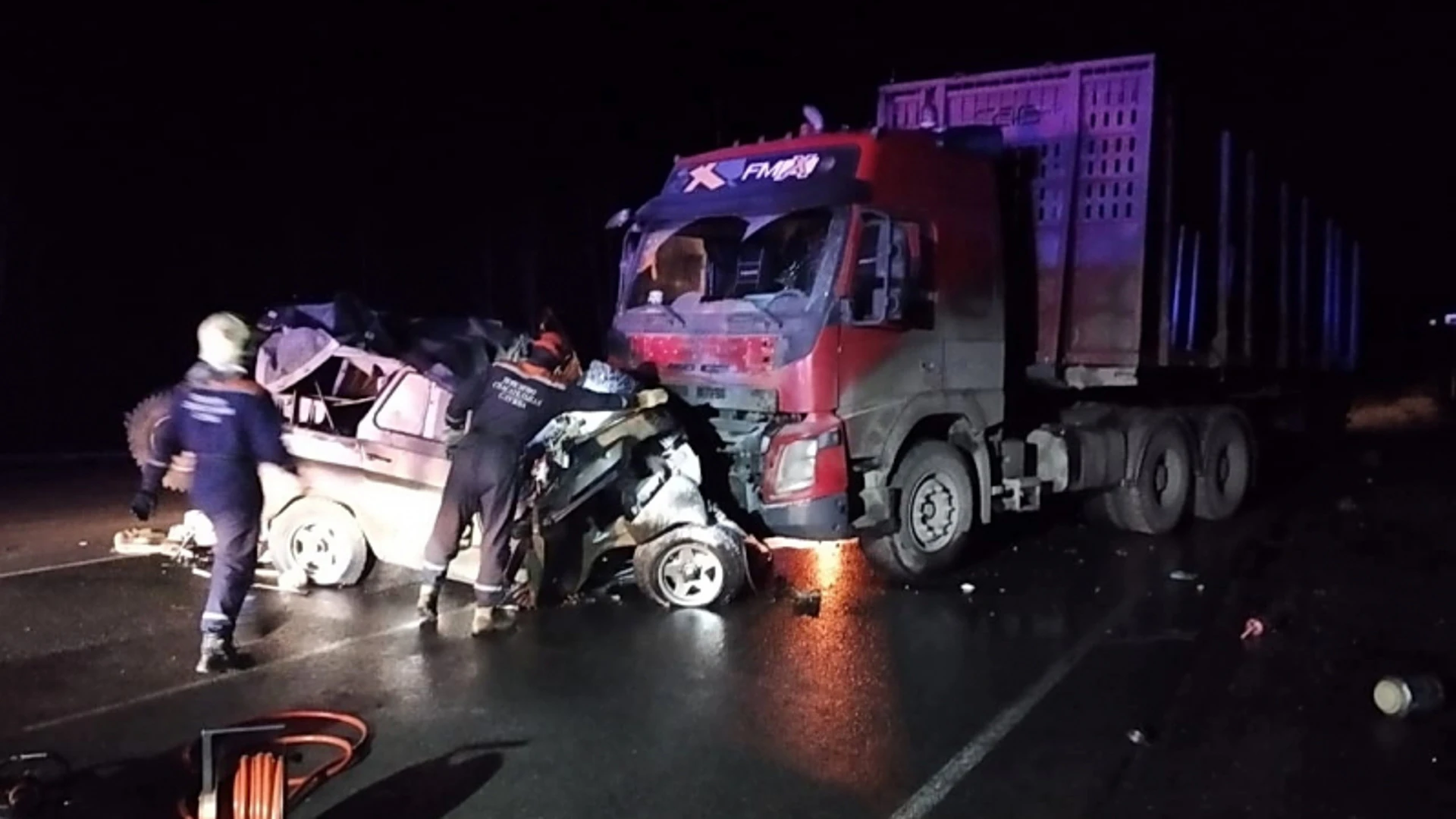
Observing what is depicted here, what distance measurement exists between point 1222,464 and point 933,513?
15.1 ft

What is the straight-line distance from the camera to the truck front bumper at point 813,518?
26.7 feet

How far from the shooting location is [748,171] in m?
8.80

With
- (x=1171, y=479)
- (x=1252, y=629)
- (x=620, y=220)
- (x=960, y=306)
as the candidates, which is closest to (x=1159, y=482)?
(x=1171, y=479)

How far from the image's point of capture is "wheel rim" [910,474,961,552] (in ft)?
29.2

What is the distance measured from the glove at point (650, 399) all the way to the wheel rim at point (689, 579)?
3.01 feet

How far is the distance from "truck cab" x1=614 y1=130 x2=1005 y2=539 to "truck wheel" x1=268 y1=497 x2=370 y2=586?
2.25 metres

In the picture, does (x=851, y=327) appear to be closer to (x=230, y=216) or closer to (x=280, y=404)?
(x=280, y=404)

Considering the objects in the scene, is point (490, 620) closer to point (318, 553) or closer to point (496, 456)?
point (496, 456)

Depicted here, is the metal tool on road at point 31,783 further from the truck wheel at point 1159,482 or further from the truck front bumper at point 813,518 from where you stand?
Result: the truck wheel at point 1159,482

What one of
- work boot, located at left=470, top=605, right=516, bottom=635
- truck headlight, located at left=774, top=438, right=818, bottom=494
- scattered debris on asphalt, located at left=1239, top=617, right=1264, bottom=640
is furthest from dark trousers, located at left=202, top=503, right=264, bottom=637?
scattered debris on asphalt, located at left=1239, top=617, right=1264, bottom=640

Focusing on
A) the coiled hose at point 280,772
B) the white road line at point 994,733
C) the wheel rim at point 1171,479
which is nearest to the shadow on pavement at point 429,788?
the coiled hose at point 280,772

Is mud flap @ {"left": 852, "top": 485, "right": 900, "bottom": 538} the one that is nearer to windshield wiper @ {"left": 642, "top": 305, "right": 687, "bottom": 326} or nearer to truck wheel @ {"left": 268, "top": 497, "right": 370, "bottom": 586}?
windshield wiper @ {"left": 642, "top": 305, "right": 687, "bottom": 326}

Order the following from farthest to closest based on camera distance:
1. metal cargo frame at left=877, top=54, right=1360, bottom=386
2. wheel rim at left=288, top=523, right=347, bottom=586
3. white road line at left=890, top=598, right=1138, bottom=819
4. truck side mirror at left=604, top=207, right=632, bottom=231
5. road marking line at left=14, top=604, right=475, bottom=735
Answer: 1. metal cargo frame at left=877, top=54, right=1360, bottom=386
2. truck side mirror at left=604, top=207, right=632, bottom=231
3. wheel rim at left=288, top=523, right=347, bottom=586
4. road marking line at left=14, top=604, right=475, bottom=735
5. white road line at left=890, top=598, right=1138, bottom=819

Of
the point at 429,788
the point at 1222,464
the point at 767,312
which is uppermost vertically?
the point at 767,312
